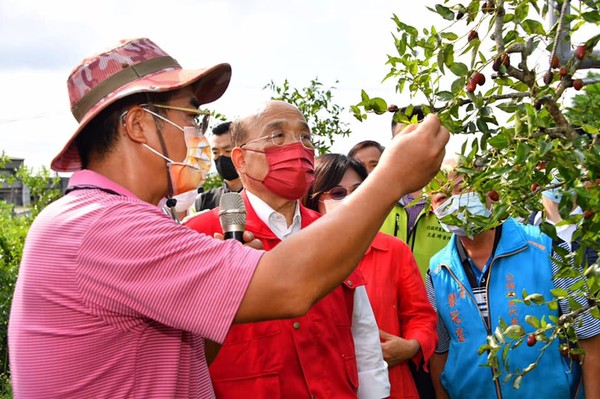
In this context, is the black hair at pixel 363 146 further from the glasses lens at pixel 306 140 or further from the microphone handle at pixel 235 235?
the microphone handle at pixel 235 235

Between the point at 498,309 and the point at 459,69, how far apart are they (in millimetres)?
2592

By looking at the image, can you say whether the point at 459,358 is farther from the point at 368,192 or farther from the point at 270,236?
the point at 368,192

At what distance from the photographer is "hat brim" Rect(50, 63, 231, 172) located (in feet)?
8.08

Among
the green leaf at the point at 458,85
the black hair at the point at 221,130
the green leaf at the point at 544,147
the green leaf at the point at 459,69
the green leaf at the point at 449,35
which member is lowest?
the green leaf at the point at 544,147

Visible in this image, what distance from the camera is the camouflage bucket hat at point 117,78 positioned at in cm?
249

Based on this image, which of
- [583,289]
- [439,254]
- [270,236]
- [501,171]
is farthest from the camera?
[439,254]

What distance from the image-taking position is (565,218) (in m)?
2.14

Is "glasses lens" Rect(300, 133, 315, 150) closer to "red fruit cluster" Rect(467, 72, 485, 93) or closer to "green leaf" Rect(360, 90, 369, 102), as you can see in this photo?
"green leaf" Rect(360, 90, 369, 102)

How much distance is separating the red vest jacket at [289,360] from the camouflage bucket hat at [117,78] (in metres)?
1.15

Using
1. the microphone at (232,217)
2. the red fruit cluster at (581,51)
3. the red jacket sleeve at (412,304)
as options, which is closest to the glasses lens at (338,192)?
the red jacket sleeve at (412,304)

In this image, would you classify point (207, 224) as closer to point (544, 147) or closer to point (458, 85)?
point (458, 85)

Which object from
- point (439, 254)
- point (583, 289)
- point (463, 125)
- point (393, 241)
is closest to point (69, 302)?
point (463, 125)

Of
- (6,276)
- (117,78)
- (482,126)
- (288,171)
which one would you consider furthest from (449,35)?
(6,276)

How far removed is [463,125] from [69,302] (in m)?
1.18
